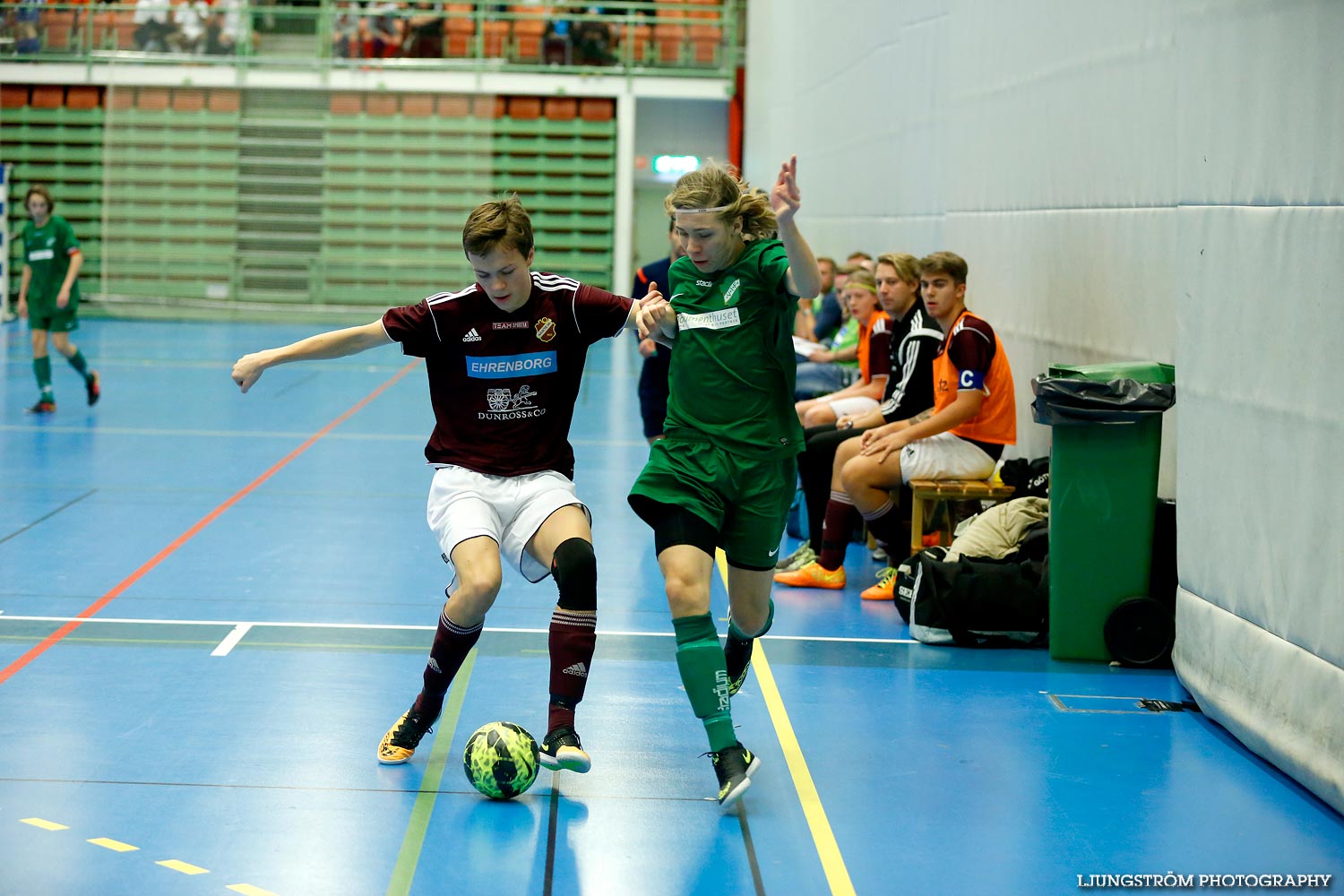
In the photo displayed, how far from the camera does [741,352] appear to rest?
4.30 metres

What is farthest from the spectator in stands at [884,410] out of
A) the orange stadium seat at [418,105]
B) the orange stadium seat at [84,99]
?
the orange stadium seat at [84,99]

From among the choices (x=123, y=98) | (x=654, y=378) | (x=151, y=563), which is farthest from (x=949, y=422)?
(x=123, y=98)

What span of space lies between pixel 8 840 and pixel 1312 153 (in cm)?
435

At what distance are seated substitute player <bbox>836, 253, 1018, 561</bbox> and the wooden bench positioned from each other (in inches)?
2.7

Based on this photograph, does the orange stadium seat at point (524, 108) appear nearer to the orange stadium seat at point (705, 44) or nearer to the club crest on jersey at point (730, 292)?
the orange stadium seat at point (705, 44)

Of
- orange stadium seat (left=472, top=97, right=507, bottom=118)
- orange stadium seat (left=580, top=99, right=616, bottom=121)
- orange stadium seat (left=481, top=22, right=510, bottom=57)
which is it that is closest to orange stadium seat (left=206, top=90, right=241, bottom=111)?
orange stadium seat (left=472, top=97, right=507, bottom=118)

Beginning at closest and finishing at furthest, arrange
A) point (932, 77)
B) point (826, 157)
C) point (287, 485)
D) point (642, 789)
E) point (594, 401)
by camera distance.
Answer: point (642, 789) → point (287, 485) → point (932, 77) → point (594, 401) → point (826, 157)

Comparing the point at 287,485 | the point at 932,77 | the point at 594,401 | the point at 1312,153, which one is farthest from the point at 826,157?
the point at 1312,153

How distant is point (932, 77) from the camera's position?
10719 millimetres

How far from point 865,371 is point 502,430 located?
468 centimetres

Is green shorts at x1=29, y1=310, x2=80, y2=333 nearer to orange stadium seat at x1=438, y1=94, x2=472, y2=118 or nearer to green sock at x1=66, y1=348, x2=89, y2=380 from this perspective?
green sock at x1=66, y1=348, x2=89, y2=380

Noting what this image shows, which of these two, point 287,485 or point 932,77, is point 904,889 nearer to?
point 287,485

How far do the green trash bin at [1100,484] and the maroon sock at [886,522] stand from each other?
144 centimetres

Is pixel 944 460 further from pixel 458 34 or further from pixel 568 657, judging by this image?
pixel 458 34
